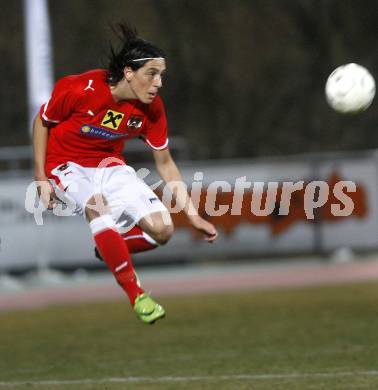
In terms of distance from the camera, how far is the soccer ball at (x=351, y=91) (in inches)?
296

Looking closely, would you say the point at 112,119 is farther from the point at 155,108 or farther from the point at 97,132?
the point at 155,108

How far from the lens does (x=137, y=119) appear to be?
23.6 ft

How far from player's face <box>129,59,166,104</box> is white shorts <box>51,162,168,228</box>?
1.89 feet

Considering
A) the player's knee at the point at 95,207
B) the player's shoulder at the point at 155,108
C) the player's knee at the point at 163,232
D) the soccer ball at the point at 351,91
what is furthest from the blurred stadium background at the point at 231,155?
the soccer ball at the point at 351,91

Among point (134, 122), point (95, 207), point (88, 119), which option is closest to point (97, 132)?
point (88, 119)

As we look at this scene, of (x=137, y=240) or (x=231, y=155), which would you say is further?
(x=231, y=155)

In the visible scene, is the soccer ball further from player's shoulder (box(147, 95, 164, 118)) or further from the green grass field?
the green grass field

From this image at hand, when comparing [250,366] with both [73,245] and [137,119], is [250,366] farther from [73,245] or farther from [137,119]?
[73,245]

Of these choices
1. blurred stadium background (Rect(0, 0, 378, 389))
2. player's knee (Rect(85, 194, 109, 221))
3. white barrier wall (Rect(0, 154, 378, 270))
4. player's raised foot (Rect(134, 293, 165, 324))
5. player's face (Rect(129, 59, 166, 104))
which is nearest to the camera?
player's raised foot (Rect(134, 293, 165, 324))

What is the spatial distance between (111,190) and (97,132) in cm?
38

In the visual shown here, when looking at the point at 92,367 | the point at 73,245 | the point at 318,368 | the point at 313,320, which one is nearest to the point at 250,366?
the point at 318,368

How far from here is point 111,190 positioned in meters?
7.18

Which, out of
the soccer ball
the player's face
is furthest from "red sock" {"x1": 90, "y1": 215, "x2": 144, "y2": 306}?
the soccer ball

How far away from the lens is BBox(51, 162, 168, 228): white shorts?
705 centimetres
